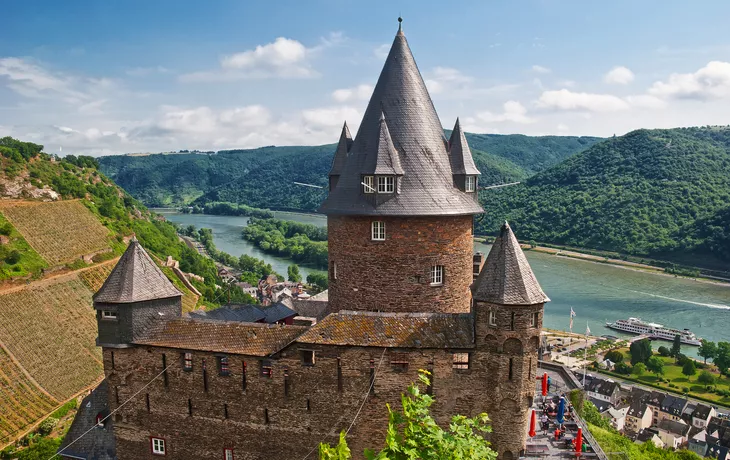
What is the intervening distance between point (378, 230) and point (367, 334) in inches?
150

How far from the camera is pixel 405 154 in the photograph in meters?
19.0

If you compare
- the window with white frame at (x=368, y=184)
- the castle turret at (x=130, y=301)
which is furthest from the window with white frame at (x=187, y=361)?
the window with white frame at (x=368, y=184)

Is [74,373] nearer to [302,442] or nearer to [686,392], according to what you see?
[302,442]

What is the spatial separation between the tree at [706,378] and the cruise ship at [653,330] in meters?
7.17

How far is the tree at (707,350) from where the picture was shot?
2601 inches

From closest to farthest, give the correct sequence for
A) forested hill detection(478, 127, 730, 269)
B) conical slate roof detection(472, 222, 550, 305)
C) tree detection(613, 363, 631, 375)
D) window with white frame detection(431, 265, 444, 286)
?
conical slate roof detection(472, 222, 550, 305) → window with white frame detection(431, 265, 444, 286) → tree detection(613, 363, 631, 375) → forested hill detection(478, 127, 730, 269)

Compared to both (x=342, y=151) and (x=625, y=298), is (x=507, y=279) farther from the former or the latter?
(x=625, y=298)

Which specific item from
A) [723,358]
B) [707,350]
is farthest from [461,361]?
[707,350]

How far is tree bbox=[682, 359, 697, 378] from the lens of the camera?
215ft

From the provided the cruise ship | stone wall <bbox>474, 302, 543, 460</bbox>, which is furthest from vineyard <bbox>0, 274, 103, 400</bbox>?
the cruise ship

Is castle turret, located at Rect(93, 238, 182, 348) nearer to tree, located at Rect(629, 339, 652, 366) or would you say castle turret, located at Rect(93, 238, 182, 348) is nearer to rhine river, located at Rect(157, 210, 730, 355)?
tree, located at Rect(629, 339, 652, 366)

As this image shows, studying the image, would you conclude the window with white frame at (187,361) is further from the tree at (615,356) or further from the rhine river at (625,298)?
the rhine river at (625,298)

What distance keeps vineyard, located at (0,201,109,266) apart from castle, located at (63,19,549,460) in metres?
50.3

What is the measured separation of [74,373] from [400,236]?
41.2 meters
